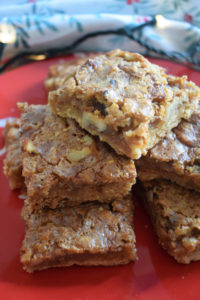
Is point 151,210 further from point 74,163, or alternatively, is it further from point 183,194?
point 74,163

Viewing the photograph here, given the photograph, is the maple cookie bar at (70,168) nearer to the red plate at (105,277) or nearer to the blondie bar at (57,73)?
the red plate at (105,277)

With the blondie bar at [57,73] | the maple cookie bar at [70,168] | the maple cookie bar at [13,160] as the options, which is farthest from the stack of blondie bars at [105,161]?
the blondie bar at [57,73]

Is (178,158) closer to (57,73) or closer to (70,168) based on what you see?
(70,168)

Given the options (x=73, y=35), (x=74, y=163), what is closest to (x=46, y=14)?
(x=73, y=35)

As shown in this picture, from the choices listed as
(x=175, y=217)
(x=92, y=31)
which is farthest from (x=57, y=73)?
(x=175, y=217)

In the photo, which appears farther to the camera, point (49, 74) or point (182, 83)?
point (49, 74)

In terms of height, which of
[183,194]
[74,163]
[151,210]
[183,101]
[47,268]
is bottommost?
[47,268]

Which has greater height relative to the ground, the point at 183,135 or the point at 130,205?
the point at 183,135

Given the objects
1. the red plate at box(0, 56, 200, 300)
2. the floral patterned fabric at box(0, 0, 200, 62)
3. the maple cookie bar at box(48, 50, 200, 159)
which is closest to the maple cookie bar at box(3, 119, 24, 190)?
the red plate at box(0, 56, 200, 300)
